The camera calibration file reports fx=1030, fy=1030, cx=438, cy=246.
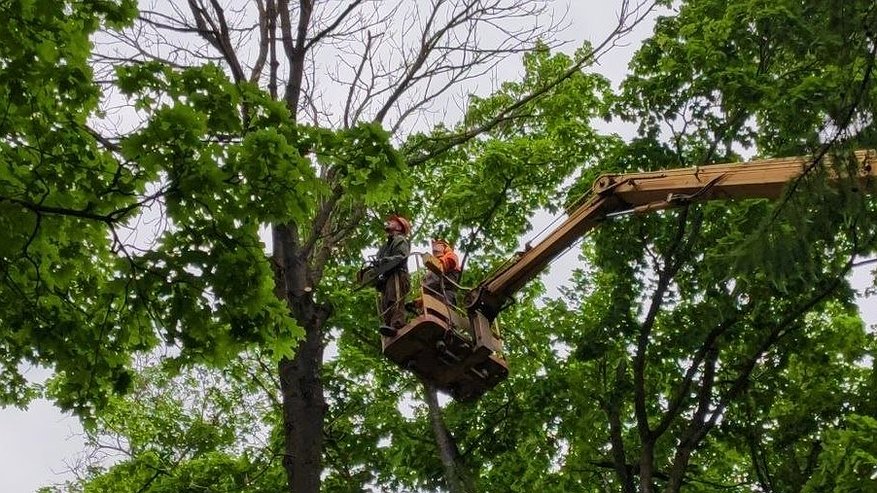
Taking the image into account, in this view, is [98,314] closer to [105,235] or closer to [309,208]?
[105,235]

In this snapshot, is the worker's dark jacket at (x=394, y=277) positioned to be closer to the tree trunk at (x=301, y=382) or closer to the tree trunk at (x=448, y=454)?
the tree trunk at (x=448, y=454)

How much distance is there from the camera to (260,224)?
6.26 m

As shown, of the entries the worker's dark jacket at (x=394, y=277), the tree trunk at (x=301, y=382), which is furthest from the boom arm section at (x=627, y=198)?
the tree trunk at (x=301, y=382)

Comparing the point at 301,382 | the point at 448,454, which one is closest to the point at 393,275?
the point at 301,382

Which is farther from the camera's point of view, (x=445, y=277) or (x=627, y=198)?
(x=445, y=277)

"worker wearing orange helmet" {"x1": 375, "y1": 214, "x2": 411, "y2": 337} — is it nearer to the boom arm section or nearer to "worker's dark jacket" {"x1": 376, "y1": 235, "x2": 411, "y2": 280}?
"worker's dark jacket" {"x1": 376, "y1": 235, "x2": 411, "y2": 280}

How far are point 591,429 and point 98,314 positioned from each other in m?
8.09

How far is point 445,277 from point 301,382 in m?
2.88

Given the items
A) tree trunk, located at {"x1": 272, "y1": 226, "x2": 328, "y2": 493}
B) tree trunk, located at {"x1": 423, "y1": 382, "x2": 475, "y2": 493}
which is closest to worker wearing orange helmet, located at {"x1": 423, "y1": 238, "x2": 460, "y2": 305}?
tree trunk, located at {"x1": 423, "y1": 382, "x2": 475, "y2": 493}

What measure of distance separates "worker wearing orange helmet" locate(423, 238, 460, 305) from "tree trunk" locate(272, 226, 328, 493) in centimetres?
202

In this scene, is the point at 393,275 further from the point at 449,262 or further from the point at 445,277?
the point at 449,262

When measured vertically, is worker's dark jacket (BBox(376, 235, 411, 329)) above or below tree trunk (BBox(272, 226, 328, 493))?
above

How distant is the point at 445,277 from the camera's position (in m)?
10.2

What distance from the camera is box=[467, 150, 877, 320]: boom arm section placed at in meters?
9.52
